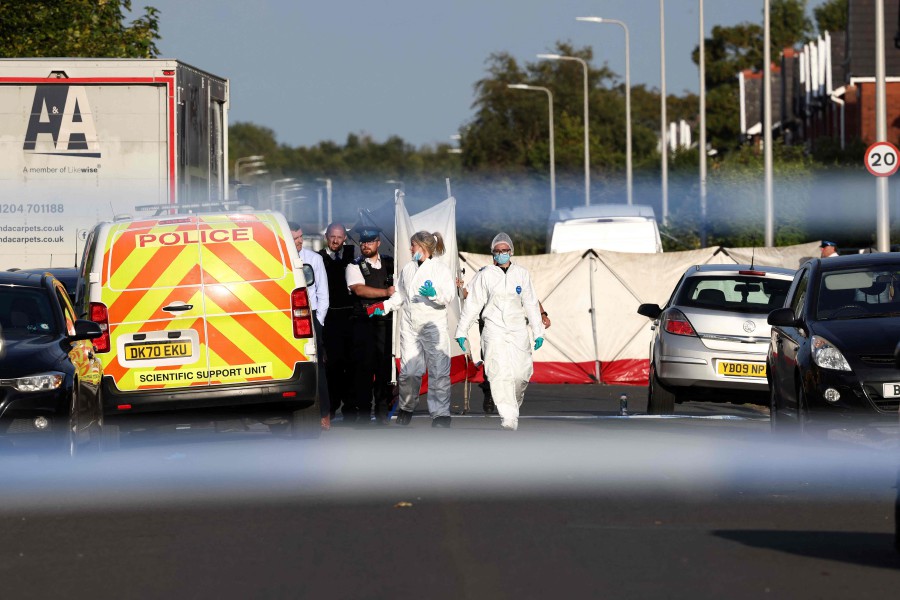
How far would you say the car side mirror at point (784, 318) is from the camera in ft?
46.3

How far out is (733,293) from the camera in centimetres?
1930

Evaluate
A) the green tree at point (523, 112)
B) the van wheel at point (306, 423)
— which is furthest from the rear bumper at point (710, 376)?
the green tree at point (523, 112)

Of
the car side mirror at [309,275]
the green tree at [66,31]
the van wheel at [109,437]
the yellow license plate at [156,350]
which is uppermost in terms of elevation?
the green tree at [66,31]

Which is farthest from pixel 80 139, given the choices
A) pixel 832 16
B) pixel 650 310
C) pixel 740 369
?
pixel 832 16

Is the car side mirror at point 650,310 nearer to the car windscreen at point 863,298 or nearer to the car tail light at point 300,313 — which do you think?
the car windscreen at point 863,298

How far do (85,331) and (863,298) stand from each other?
5640mm

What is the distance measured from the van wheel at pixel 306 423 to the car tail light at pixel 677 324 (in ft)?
15.3

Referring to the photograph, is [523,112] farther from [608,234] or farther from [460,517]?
[460,517]

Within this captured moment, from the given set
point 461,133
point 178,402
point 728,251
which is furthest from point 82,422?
point 461,133

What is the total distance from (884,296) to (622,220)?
1825 centimetres

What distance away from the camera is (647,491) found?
11.5m

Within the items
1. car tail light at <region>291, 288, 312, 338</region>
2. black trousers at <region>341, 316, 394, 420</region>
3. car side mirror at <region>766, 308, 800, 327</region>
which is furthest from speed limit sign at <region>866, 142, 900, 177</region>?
car tail light at <region>291, 288, 312, 338</region>

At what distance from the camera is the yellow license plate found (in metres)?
14.4

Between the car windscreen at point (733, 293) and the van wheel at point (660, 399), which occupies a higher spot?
the car windscreen at point (733, 293)
